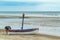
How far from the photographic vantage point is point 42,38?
20.6 m

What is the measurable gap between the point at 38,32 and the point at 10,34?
3.37 m

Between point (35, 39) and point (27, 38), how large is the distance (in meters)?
0.88

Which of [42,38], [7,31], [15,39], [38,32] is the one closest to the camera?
[15,39]

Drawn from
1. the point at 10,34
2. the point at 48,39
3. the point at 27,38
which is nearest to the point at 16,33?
the point at 10,34

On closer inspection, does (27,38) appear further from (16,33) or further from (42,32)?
(42,32)

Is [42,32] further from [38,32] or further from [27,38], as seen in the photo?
[27,38]

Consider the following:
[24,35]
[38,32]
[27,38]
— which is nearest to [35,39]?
[27,38]

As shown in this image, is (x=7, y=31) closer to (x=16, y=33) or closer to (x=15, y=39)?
(x=16, y=33)

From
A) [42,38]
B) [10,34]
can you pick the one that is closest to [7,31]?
[10,34]

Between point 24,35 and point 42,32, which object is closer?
point 24,35

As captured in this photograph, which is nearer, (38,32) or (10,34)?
(10,34)

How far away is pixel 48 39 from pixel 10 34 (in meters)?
4.24

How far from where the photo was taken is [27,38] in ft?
66.4

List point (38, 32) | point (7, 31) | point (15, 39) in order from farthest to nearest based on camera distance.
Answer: point (38, 32), point (7, 31), point (15, 39)
